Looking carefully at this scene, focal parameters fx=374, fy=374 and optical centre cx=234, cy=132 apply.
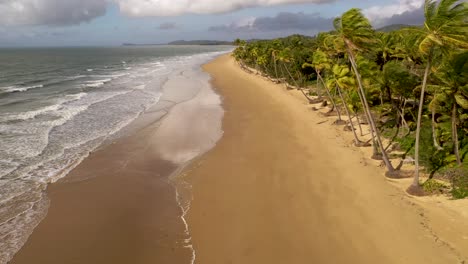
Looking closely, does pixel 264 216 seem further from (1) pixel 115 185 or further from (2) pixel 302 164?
(1) pixel 115 185

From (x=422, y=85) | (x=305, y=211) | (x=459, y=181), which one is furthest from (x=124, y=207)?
(x=459, y=181)

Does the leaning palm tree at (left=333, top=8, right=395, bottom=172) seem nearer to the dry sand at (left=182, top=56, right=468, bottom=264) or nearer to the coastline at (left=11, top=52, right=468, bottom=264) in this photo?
the dry sand at (left=182, top=56, right=468, bottom=264)

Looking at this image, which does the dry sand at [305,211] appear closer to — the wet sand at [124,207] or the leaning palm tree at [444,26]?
the wet sand at [124,207]

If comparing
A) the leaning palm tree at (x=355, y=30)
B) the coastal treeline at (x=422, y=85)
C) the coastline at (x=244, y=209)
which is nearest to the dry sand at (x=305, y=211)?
the coastline at (x=244, y=209)

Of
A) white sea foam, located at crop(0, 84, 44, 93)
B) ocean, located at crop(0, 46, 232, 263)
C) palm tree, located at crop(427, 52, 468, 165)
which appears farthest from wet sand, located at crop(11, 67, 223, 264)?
white sea foam, located at crop(0, 84, 44, 93)

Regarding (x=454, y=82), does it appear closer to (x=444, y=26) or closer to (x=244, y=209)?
(x=444, y=26)

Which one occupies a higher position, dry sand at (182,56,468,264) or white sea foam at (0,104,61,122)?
dry sand at (182,56,468,264)
